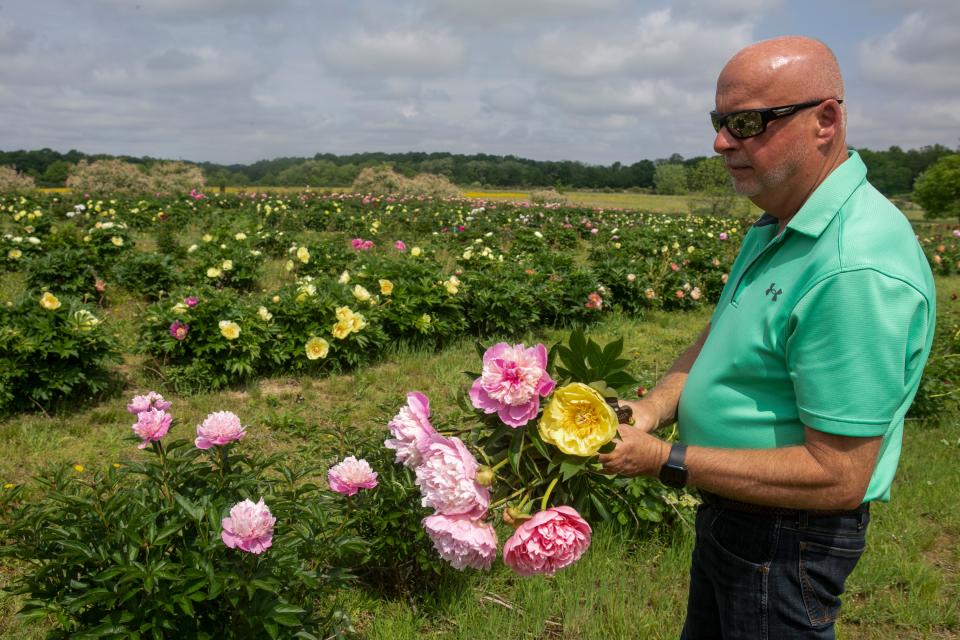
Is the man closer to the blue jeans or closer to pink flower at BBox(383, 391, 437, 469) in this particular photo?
the blue jeans

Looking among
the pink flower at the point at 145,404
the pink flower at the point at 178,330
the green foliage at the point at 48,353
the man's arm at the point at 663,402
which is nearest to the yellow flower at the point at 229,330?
the pink flower at the point at 178,330

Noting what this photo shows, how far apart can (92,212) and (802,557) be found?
14.9 metres

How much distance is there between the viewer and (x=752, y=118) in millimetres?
1303

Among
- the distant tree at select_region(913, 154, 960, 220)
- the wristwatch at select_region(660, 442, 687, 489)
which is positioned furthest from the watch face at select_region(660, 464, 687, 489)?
the distant tree at select_region(913, 154, 960, 220)

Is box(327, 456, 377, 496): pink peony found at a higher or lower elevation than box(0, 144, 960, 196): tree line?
lower

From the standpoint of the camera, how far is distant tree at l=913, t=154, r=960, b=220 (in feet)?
154

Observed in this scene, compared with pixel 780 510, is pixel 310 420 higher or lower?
lower

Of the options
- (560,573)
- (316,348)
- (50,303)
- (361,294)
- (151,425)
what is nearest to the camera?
(151,425)

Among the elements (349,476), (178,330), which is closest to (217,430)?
(349,476)

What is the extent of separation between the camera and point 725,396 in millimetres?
1381

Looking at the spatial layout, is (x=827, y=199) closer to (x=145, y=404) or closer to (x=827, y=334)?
(x=827, y=334)

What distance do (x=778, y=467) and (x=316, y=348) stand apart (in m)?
4.50

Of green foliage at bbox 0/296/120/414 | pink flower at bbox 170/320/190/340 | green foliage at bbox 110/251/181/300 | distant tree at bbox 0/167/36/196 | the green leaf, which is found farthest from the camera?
distant tree at bbox 0/167/36/196

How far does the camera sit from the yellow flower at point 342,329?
17.5 feet
